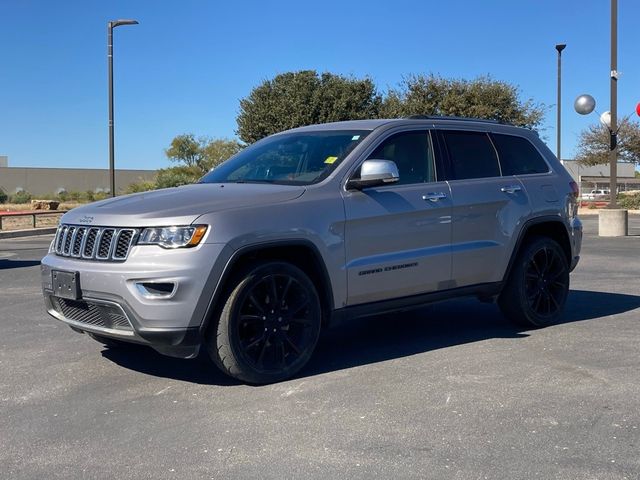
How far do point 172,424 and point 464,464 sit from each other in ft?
5.67

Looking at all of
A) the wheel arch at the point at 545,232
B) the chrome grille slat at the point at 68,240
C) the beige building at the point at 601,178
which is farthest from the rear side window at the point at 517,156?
the beige building at the point at 601,178

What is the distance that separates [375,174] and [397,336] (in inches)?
77.5

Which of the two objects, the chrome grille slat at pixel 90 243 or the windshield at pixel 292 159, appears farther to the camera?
the windshield at pixel 292 159

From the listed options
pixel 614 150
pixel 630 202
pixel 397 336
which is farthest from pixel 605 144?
pixel 397 336

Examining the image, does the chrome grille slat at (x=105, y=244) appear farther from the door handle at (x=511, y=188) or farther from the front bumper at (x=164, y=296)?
the door handle at (x=511, y=188)

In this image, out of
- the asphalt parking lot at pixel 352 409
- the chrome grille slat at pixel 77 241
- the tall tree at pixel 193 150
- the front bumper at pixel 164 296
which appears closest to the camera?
the asphalt parking lot at pixel 352 409

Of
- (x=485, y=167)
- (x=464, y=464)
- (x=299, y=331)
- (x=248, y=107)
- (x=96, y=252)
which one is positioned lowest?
(x=464, y=464)

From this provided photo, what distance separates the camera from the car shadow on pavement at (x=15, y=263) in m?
12.8

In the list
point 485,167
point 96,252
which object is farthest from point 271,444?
point 485,167

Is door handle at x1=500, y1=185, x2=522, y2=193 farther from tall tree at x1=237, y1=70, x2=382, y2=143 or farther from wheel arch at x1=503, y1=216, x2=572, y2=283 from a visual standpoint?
tall tree at x1=237, y1=70, x2=382, y2=143

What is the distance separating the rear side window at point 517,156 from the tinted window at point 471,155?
0.39 feet

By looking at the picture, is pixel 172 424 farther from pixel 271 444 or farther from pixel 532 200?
pixel 532 200

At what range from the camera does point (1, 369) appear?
552 centimetres

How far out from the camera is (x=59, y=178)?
76.1 m
